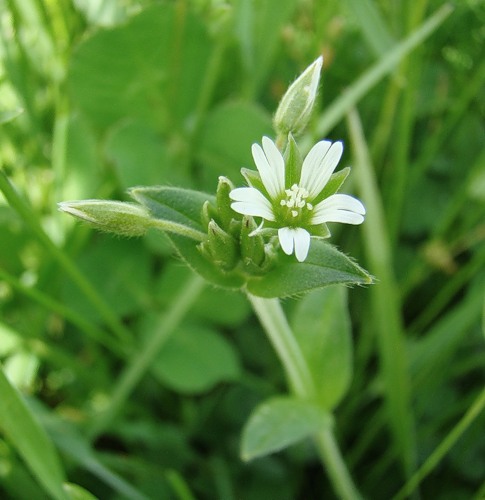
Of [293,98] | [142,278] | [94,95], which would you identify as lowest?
[142,278]

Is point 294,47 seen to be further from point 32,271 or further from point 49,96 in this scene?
point 32,271

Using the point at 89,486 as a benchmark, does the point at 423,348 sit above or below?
above

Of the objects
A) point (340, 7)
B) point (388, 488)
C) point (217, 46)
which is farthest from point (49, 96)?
point (388, 488)

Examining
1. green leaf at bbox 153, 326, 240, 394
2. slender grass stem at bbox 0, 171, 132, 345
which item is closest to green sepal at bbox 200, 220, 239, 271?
slender grass stem at bbox 0, 171, 132, 345

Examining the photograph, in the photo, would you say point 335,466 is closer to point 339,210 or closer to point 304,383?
point 304,383

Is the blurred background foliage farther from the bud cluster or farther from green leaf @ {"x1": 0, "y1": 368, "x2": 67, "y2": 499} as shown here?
the bud cluster

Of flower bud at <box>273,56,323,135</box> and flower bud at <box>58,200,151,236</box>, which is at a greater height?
flower bud at <box>273,56,323,135</box>

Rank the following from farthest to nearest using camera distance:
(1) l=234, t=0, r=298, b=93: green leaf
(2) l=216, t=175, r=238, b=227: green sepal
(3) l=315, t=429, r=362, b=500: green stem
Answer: (1) l=234, t=0, r=298, b=93: green leaf → (3) l=315, t=429, r=362, b=500: green stem → (2) l=216, t=175, r=238, b=227: green sepal
